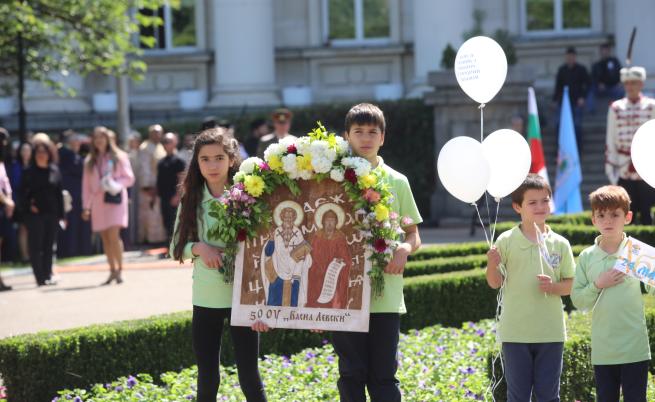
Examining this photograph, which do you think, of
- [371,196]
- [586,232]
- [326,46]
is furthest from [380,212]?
[326,46]

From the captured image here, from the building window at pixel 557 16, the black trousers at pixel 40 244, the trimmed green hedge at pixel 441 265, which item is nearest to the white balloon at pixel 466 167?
the trimmed green hedge at pixel 441 265

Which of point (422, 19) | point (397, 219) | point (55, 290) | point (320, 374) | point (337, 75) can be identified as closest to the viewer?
point (397, 219)

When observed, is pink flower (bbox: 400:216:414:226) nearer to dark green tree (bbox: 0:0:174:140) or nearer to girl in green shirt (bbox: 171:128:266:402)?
girl in green shirt (bbox: 171:128:266:402)

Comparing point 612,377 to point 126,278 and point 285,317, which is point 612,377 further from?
point 126,278

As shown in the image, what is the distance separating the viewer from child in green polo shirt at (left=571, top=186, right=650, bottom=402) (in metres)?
6.18

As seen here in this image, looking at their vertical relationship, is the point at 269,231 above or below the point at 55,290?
above

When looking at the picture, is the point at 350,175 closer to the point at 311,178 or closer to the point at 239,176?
the point at 311,178

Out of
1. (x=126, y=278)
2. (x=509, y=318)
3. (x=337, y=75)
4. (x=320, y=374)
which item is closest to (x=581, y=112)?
(x=337, y=75)

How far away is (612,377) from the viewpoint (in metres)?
6.25

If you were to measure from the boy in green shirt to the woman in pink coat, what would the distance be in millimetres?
7394

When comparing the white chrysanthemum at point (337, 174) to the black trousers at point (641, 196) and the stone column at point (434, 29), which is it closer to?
the black trousers at point (641, 196)

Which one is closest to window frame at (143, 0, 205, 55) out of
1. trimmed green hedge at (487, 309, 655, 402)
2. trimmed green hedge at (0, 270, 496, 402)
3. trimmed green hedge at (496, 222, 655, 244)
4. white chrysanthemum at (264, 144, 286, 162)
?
trimmed green hedge at (496, 222, 655, 244)

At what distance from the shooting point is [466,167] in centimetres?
647

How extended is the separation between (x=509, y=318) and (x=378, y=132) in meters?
1.11
